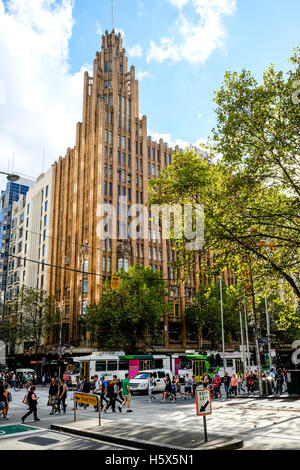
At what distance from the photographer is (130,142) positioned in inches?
2771

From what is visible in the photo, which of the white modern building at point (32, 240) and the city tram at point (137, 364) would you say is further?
the white modern building at point (32, 240)

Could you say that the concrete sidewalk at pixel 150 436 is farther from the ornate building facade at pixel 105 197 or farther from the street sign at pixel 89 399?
the ornate building facade at pixel 105 197

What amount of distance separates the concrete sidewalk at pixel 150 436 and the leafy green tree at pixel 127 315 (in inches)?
1236

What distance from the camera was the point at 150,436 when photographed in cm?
1131

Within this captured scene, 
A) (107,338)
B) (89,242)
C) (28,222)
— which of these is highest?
(28,222)

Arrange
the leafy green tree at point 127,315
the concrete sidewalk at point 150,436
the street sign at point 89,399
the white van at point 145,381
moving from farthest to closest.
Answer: the leafy green tree at point 127,315, the white van at point 145,381, the street sign at point 89,399, the concrete sidewalk at point 150,436

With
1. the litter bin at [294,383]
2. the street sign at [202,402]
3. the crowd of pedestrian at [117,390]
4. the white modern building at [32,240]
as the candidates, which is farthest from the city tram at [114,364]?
the white modern building at [32,240]

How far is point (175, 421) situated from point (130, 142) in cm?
6027

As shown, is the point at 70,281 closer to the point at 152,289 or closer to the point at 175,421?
the point at 152,289

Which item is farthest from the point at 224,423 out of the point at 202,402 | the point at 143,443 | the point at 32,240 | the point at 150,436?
the point at 32,240

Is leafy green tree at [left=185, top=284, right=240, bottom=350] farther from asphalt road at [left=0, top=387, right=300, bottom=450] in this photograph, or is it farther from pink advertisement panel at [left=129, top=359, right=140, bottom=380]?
asphalt road at [left=0, top=387, right=300, bottom=450]

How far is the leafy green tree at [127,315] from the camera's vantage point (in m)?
45.8

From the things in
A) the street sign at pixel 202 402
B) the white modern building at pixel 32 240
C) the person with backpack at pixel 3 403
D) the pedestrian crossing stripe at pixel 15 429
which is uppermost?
the white modern building at pixel 32 240
